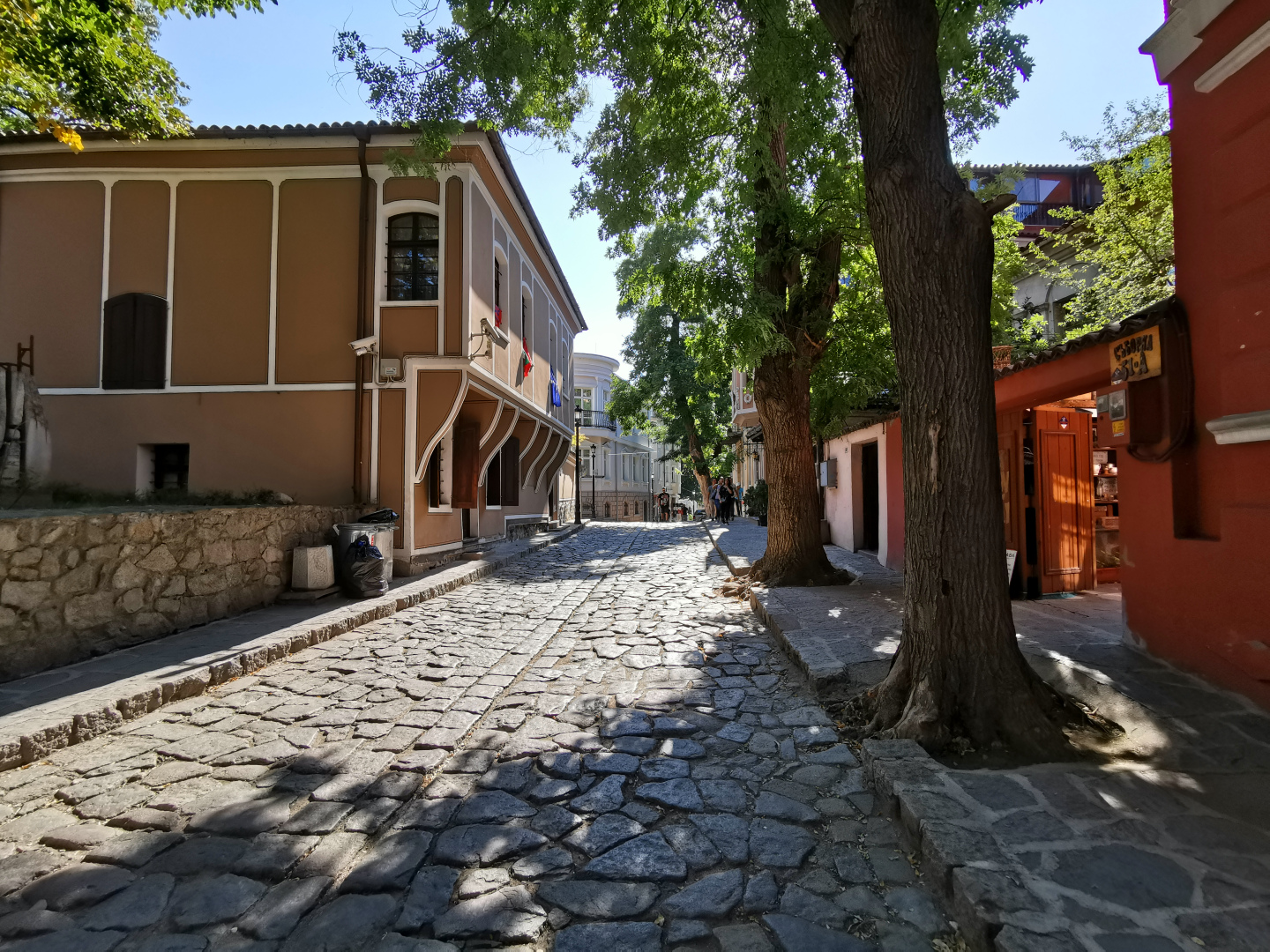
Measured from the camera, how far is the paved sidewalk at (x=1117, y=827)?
2.04 m

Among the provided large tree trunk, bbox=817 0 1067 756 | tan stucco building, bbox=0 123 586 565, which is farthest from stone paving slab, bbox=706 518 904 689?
tan stucco building, bbox=0 123 586 565

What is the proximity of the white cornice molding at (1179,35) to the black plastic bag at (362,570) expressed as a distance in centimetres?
891

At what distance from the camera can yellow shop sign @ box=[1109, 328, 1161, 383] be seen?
4586mm

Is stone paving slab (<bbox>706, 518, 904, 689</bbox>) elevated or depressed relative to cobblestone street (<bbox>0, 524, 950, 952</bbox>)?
elevated

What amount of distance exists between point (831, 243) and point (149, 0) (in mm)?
9113

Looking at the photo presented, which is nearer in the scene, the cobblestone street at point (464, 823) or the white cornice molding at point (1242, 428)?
the cobblestone street at point (464, 823)

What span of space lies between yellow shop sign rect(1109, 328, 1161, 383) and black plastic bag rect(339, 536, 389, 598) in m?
7.99

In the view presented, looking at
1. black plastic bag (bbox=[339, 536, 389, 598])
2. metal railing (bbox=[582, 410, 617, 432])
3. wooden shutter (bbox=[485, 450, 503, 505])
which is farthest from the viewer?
metal railing (bbox=[582, 410, 617, 432])

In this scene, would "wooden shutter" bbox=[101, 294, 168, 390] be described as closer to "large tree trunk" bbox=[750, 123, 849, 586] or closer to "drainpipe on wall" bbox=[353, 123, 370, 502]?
"drainpipe on wall" bbox=[353, 123, 370, 502]

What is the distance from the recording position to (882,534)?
454 inches

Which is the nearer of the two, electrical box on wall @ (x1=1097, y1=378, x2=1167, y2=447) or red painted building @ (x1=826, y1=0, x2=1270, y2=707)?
red painted building @ (x1=826, y1=0, x2=1270, y2=707)

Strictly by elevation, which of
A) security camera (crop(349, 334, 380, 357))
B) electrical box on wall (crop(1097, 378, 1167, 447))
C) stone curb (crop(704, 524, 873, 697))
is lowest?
stone curb (crop(704, 524, 873, 697))

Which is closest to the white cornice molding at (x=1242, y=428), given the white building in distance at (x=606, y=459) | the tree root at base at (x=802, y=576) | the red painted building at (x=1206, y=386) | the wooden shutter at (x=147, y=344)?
the red painted building at (x=1206, y=386)

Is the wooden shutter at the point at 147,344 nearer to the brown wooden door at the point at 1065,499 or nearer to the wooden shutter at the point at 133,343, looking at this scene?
the wooden shutter at the point at 133,343
